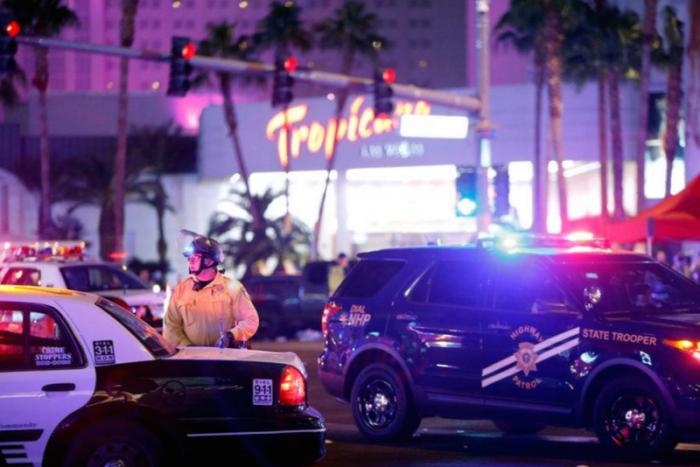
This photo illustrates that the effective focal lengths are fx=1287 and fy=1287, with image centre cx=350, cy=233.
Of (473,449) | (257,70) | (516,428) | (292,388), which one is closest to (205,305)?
(292,388)

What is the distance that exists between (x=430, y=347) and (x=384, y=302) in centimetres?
75

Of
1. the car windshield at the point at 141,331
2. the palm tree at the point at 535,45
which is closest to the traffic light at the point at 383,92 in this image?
the car windshield at the point at 141,331

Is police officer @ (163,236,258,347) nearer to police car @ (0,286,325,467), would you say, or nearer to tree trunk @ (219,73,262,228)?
police car @ (0,286,325,467)

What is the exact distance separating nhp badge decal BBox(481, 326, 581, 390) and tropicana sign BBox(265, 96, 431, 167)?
42.1 metres

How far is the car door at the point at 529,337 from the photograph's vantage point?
35.2 feet

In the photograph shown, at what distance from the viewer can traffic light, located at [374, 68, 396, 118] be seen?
874 inches

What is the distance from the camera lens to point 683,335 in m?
10.1

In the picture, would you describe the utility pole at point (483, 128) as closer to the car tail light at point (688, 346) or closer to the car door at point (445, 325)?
the car door at point (445, 325)

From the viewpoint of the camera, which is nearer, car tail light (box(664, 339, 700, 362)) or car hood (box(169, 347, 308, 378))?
car hood (box(169, 347, 308, 378))

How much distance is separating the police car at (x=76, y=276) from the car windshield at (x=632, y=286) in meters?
8.63

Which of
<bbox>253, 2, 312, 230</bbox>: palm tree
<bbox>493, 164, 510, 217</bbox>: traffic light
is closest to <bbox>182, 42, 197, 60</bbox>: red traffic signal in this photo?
<bbox>493, 164, 510, 217</bbox>: traffic light

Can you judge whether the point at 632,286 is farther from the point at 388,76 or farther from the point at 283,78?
the point at 388,76

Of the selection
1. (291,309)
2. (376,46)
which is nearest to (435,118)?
(291,309)

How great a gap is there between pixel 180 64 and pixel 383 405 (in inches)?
390
